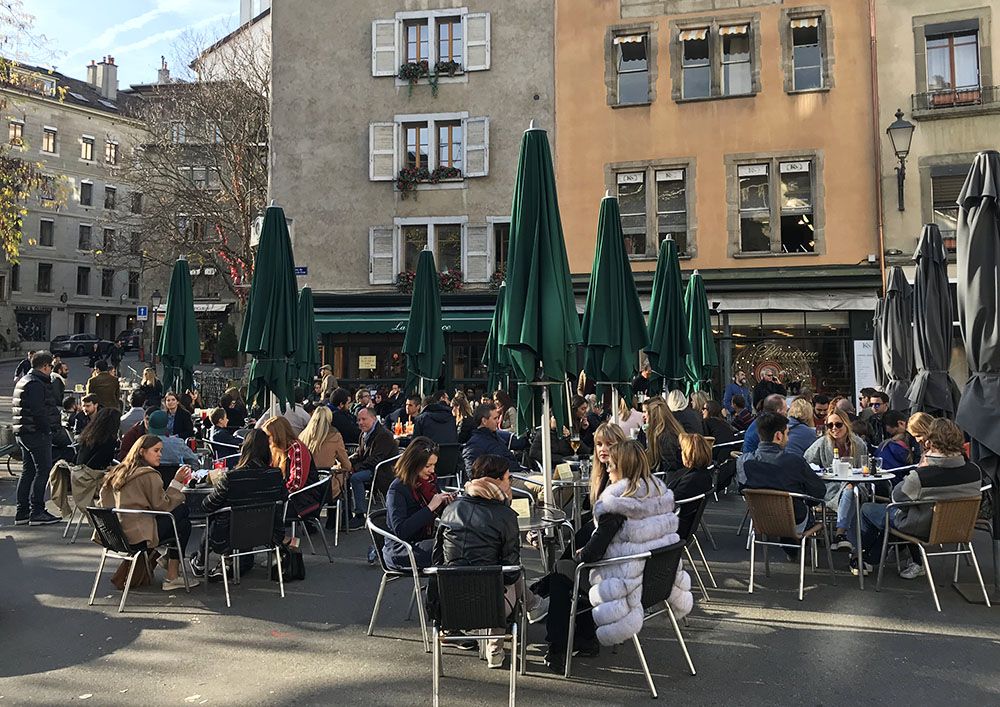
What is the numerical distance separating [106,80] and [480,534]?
62.0 meters

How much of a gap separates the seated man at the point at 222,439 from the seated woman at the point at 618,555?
6.04m

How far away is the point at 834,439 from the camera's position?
8141mm

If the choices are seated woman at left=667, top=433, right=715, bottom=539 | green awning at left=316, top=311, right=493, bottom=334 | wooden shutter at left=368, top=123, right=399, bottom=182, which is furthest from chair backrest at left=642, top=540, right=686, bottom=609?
wooden shutter at left=368, top=123, right=399, bottom=182

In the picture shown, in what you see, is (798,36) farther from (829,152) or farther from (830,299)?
(830,299)

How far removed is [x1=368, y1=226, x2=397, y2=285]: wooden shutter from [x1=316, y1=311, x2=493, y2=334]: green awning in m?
1.18

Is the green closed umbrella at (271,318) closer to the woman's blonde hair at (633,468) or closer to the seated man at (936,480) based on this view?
the woman's blonde hair at (633,468)

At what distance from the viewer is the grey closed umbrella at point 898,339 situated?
1114 cm

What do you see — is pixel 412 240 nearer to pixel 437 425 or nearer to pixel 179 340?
pixel 179 340

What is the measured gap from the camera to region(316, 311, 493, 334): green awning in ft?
71.4

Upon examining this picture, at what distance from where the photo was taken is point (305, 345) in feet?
41.8

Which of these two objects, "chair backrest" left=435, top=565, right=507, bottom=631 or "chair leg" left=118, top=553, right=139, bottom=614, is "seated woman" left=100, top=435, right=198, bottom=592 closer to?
"chair leg" left=118, top=553, right=139, bottom=614

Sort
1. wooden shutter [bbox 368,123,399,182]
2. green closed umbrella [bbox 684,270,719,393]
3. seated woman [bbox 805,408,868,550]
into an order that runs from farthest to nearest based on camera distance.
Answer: wooden shutter [bbox 368,123,399,182] < green closed umbrella [bbox 684,270,719,393] < seated woman [bbox 805,408,868,550]

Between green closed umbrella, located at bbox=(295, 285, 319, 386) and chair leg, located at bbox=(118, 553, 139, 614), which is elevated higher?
Answer: green closed umbrella, located at bbox=(295, 285, 319, 386)

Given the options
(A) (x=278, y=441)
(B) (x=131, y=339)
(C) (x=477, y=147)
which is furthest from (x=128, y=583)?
(B) (x=131, y=339)
